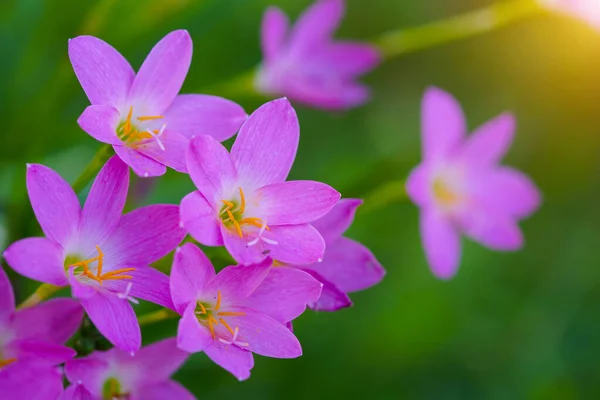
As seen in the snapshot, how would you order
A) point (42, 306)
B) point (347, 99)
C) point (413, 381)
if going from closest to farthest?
1. point (42, 306)
2. point (347, 99)
3. point (413, 381)

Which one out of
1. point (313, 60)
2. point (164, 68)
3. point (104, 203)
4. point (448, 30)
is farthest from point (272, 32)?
point (104, 203)

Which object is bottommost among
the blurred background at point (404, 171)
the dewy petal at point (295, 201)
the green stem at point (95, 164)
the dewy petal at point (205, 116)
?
the blurred background at point (404, 171)

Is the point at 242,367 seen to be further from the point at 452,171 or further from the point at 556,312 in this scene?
the point at 556,312

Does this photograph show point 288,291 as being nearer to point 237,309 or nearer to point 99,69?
point 237,309

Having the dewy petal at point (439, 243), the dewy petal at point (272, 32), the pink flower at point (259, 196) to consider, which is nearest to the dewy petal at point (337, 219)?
the pink flower at point (259, 196)

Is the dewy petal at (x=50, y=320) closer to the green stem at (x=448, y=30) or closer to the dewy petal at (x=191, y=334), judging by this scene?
the dewy petal at (x=191, y=334)

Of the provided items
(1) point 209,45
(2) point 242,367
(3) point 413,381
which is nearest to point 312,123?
(1) point 209,45
